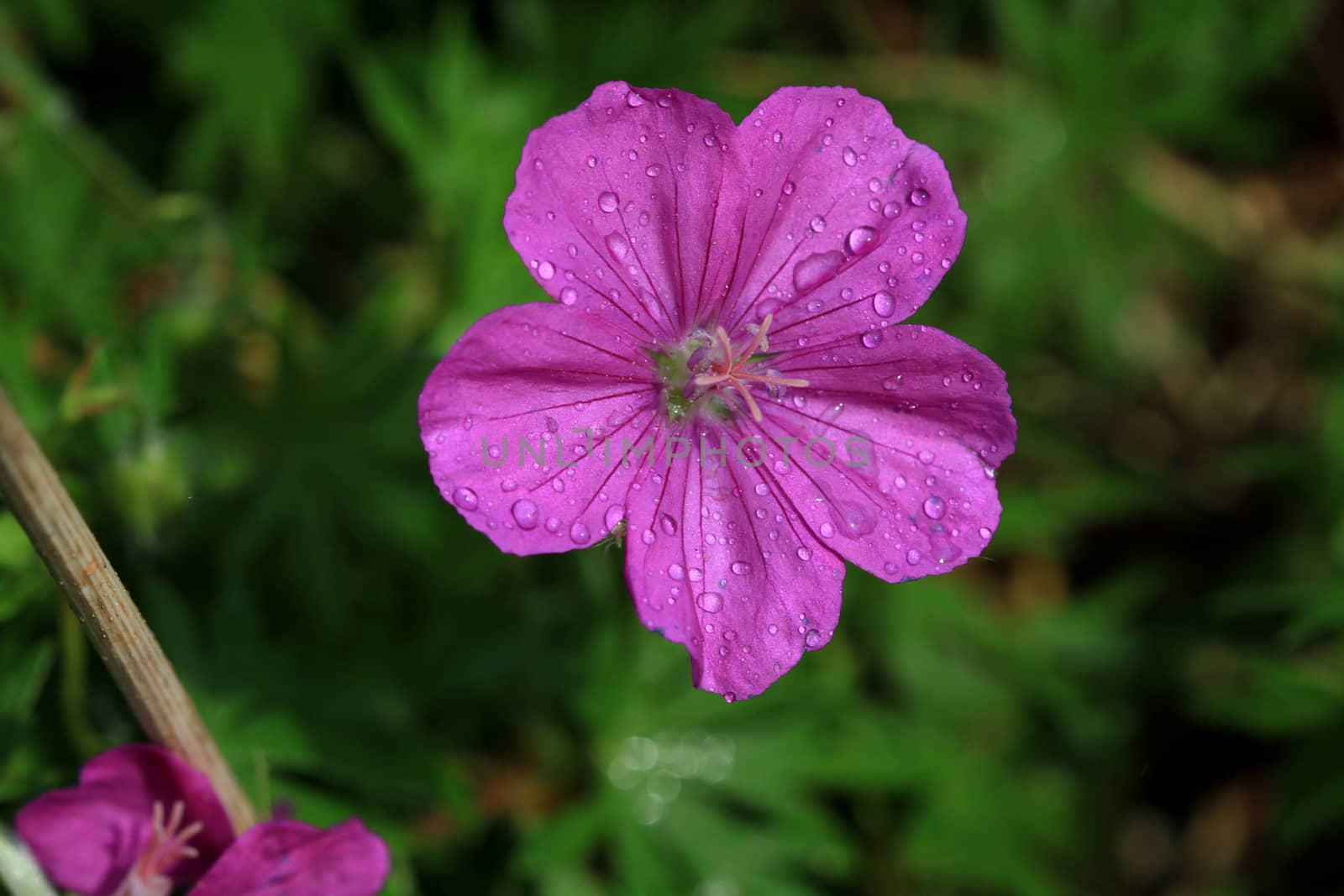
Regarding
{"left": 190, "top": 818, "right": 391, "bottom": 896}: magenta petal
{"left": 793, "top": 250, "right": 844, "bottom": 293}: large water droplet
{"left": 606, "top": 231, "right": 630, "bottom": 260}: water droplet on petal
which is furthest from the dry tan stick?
{"left": 793, "top": 250, "right": 844, "bottom": 293}: large water droplet

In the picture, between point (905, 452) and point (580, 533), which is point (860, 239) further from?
point (580, 533)

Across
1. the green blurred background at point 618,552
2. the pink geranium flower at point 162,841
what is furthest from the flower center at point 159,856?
the green blurred background at point 618,552

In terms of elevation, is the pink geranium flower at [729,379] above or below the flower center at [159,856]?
above

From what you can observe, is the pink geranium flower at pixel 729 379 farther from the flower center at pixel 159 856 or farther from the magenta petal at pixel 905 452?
the flower center at pixel 159 856

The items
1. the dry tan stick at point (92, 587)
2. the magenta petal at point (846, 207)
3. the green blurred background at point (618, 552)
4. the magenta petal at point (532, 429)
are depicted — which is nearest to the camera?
the dry tan stick at point (92, 587)

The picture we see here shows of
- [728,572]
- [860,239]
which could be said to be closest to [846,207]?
[860,239]

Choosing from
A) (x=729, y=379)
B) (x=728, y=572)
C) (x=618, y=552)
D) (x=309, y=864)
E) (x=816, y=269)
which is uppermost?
(x=816, y=269)
